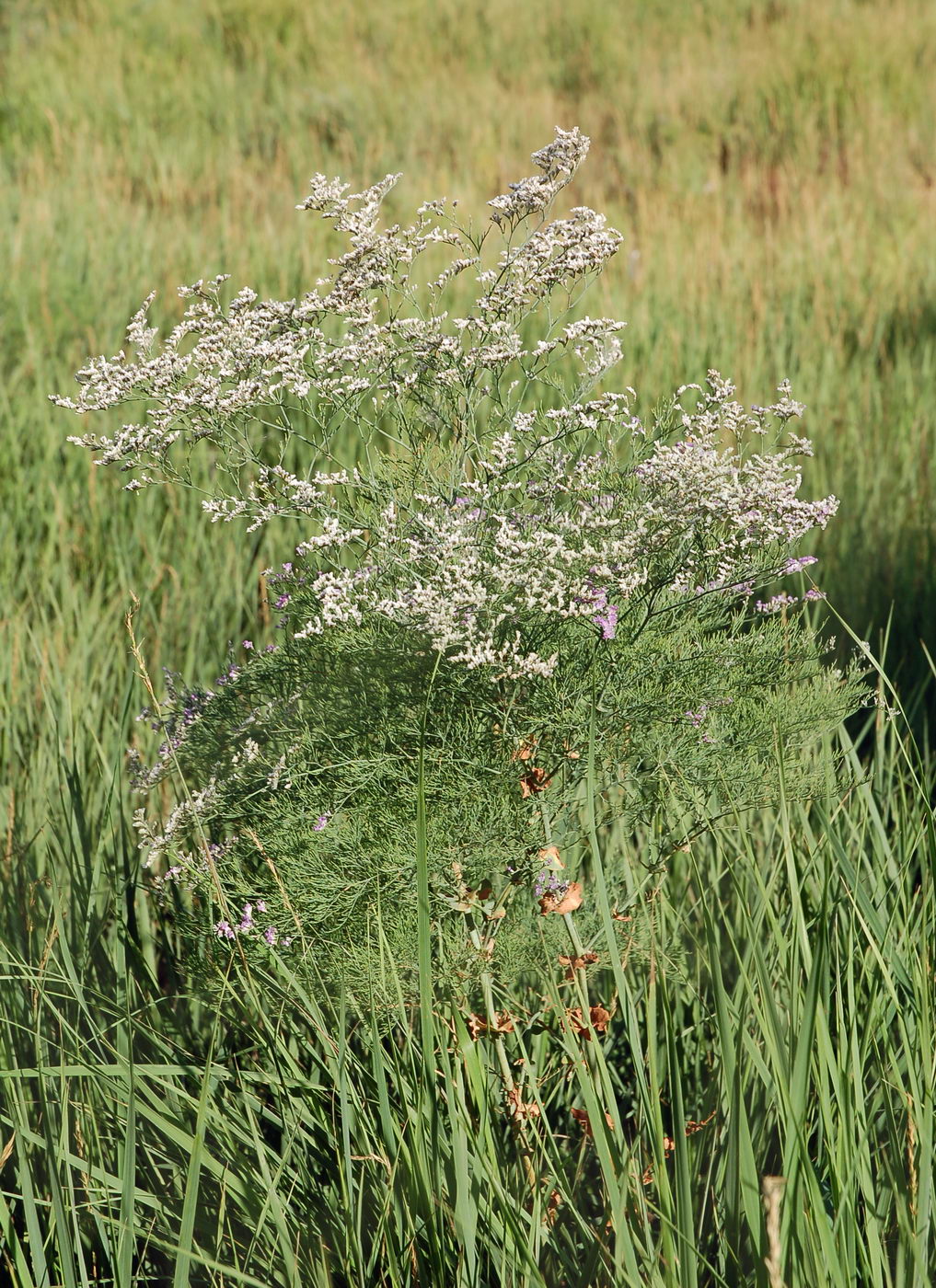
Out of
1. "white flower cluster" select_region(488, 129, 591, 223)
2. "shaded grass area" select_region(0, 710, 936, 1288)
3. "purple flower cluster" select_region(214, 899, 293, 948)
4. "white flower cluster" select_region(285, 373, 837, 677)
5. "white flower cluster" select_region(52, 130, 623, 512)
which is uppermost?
"white flower cluster" select_region(488, 129, 591, 223)

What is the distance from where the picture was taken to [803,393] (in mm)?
3633

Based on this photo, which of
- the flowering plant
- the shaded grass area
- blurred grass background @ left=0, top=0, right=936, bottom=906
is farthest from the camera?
blurred grass background @ left=0, top=0, right=936, bottom=906

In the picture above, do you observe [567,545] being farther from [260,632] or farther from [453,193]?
[453,193]

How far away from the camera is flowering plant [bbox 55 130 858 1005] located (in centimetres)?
112

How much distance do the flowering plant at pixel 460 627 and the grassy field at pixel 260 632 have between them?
0.15 m

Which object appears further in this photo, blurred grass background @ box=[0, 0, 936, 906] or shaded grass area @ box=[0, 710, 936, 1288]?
blurred grass background @ box=[0, 0, 936, 906]

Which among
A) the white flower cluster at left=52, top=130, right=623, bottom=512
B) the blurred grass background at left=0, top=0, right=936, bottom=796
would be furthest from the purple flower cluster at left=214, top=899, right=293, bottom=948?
the blurred grass background at left=0, top=0, right=936, bottom=796

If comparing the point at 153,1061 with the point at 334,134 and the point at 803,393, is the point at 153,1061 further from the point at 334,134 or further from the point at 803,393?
the point at 334,134

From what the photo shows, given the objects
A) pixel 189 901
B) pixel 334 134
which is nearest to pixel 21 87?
pixel 334 134

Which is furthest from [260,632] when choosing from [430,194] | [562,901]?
[430,194]

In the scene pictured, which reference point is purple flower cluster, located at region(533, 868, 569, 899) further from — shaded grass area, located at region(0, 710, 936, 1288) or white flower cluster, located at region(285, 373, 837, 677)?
white flower cluster, located at region(285, 373, 837, 677)

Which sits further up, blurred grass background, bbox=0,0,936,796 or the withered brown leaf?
blurred grass background, bbox=0,0,936,796

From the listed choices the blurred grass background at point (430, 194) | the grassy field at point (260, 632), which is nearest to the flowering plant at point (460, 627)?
the grassy field at point (260, 632)

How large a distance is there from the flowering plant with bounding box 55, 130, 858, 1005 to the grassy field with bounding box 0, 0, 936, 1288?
0.15 m
